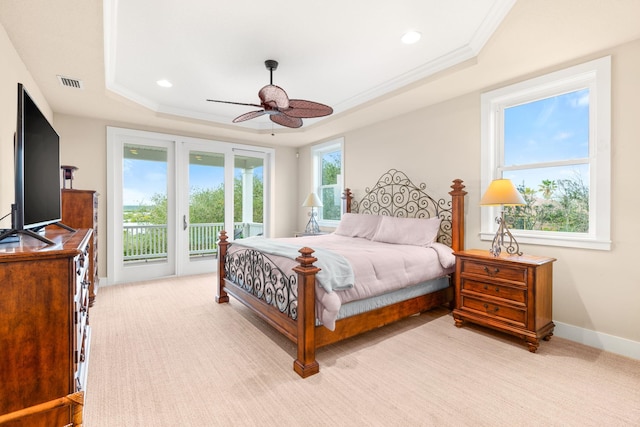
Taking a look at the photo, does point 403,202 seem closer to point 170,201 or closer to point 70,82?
point 170,201

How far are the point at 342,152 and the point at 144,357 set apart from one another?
13.3 feet

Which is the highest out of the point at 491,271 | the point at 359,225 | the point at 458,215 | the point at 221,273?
the point at 458,215

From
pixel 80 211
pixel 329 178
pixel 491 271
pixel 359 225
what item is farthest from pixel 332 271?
pixel 329 178

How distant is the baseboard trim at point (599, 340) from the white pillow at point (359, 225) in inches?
83.7

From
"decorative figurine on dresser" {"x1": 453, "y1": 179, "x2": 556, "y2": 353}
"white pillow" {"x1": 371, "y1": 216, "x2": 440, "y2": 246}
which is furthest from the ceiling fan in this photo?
"decorative figurine on dresser" {"x1": 453, "y1": 179, "x2": 556, "y2": 353}

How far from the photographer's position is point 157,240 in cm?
498

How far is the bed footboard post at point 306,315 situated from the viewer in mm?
2129

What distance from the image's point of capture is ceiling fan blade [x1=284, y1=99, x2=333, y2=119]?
2924mm

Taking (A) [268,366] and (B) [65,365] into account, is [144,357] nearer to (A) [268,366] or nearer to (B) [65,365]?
(A) [268,366]

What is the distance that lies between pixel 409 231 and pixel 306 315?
1894 millimetres

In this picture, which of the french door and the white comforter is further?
the french door

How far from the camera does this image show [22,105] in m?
1.34

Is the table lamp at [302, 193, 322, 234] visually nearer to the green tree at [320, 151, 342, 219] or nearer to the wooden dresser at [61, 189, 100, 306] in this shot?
the green tree at [320, 151, 342, 219]

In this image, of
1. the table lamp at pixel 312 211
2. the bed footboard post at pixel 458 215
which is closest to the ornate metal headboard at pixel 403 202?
the bed footboard post at pixel 458 215
